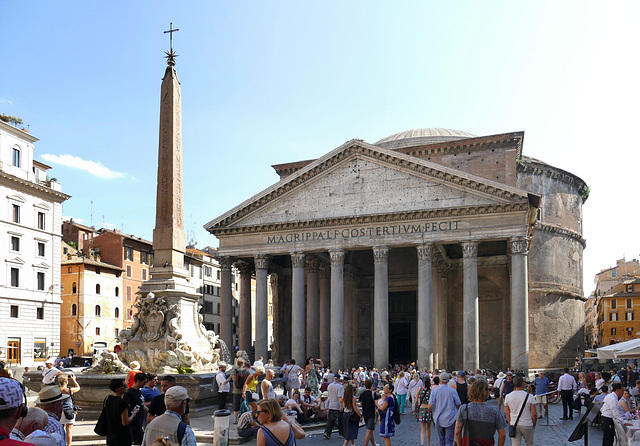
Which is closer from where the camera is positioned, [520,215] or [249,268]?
[520,215]

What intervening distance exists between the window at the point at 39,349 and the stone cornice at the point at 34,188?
7521mm

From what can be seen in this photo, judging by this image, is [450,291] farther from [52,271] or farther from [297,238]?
[52,271]

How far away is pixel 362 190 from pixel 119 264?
2067 cm

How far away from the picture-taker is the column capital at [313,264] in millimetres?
31625

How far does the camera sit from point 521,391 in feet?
23.7

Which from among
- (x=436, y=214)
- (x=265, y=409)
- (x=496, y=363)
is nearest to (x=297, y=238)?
(x=436, y=214)

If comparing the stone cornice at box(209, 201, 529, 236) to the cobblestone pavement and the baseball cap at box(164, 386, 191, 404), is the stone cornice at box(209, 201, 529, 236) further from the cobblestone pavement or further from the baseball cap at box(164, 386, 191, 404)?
the baseball cap at box(164, 386, 191, 404)

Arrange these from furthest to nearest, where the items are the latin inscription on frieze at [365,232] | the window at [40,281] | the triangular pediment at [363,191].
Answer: the window at [40,281] < the latin inscription on frieze at [365,232] < the triangular pediment at [363,191]

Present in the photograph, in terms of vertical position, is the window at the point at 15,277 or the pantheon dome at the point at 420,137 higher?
the pantheon dome at the point at 420,137

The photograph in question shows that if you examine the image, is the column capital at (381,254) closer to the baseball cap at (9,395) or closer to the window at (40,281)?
the window at (40,281)

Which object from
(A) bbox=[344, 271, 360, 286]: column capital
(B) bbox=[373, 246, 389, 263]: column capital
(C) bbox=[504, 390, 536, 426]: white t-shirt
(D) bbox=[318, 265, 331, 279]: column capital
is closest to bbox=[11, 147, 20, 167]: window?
(D) bbox=[318, 265, 331, 279]: column capital

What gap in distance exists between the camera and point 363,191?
28.5m

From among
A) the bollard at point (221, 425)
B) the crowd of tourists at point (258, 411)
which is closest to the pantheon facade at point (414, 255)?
the crowd of tourists at point (258, 411)

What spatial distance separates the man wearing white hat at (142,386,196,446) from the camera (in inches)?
171
